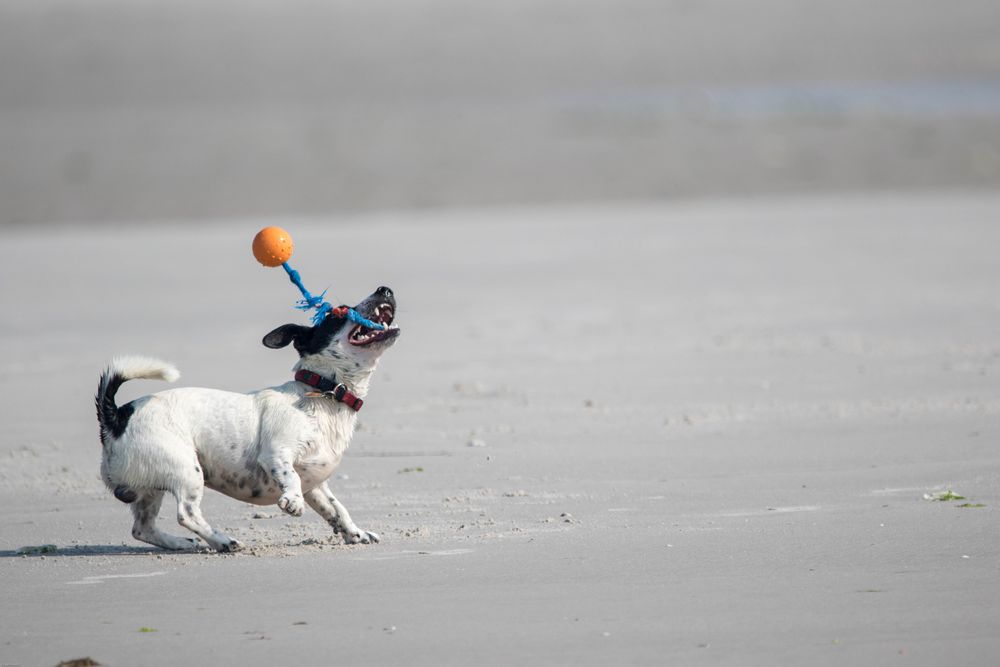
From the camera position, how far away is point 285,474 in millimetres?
6402

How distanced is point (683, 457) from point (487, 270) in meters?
7.70

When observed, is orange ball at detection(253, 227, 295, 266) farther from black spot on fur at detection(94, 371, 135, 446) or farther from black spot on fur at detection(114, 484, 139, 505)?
black spot on fur at detection(114, 484, 139, 505)

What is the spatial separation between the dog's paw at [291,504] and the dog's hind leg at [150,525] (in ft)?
2.00

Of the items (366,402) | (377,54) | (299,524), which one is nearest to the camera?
(299,524)

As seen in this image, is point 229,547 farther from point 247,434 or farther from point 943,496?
point 943,496

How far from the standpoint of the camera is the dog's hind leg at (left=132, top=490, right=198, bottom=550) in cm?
659

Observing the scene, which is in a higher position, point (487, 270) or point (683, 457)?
point (487, 270)

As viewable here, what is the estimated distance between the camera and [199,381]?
10.5 metres

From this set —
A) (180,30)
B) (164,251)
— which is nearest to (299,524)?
(164,251)

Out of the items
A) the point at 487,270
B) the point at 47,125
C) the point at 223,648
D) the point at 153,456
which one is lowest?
the point at 223,648

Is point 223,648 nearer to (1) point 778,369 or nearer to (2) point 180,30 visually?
(1) point 778,369

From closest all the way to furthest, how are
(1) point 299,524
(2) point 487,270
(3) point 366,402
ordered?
(1) point 299,524 → (3) point 366,402 → (2) point 487,270

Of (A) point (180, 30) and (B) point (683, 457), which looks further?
(A) point (180, 30)

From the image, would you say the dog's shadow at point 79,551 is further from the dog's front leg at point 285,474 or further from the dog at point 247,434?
the dog's front leg at point 285,474
